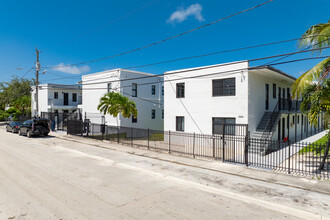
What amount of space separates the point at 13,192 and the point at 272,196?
8.11 meters

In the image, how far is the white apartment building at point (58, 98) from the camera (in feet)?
108

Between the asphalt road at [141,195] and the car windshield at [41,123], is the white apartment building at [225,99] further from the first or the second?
the car windshield at [41,123]

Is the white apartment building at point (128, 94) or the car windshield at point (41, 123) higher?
the white apartment building at point (128, 94)

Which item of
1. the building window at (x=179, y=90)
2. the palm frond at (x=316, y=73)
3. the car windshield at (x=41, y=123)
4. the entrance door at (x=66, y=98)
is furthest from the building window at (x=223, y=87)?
the entrance door at (x=66, y=98)

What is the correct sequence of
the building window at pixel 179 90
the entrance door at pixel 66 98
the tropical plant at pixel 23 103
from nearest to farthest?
the building window at pixel 179 90
the entrance door at pixel 66 98
the tropical plant at pixel 23 103

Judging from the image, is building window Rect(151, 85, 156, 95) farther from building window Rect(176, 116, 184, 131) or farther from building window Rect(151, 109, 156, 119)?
building window Rect(176, 116, 184, 131)

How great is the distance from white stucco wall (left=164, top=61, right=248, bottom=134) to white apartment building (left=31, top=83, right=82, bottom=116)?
74.4 feet

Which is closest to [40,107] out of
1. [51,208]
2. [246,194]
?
[51,208]

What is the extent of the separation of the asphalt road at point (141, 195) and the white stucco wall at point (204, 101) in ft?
22.4

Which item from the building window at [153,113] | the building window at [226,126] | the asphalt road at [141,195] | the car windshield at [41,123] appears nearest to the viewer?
the asphalt road at [141,195]

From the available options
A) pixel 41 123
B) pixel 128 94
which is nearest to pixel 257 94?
pixel 128 94

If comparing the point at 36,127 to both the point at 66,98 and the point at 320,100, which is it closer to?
the point at 66,98

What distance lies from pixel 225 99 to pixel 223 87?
94 centimetres

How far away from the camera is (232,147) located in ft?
48.5
